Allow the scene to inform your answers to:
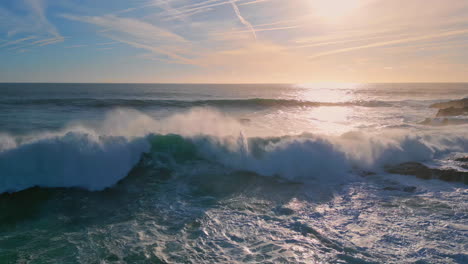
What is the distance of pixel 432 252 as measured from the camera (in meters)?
4.09

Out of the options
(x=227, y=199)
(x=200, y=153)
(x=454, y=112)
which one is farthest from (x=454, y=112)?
(x=227, y=199)

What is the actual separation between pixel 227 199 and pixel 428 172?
19.3ft

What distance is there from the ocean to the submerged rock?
0.58 feet

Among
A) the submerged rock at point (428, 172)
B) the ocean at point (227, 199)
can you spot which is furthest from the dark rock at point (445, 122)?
the submerged rock at point (428, 172)

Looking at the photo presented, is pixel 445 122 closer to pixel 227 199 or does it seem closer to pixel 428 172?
pixel 428 172

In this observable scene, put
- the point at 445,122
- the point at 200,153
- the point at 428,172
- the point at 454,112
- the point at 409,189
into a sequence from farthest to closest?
the point at 454,112, the point at 445,122, the point at 200,153, the point at 428,172, the point at 409,189

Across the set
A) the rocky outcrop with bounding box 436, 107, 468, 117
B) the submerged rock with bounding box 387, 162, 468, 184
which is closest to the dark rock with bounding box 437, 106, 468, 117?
the rocky outcrop with bounding box 436, 107, 468, 117

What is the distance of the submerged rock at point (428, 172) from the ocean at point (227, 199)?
178 millimetres

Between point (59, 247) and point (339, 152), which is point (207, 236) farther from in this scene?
point (339, 152)

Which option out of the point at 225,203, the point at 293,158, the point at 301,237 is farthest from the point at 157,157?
the point at 301,237

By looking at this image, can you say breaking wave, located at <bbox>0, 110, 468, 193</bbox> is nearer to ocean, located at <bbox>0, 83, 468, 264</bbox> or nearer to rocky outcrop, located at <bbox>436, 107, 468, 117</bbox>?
ocean, located at <bbox>0, 83, 468, 264</bbox>

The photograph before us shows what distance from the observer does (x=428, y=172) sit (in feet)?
25.5

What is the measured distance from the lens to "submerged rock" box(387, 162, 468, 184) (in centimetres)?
740

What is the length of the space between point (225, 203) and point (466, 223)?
4.50 meters
